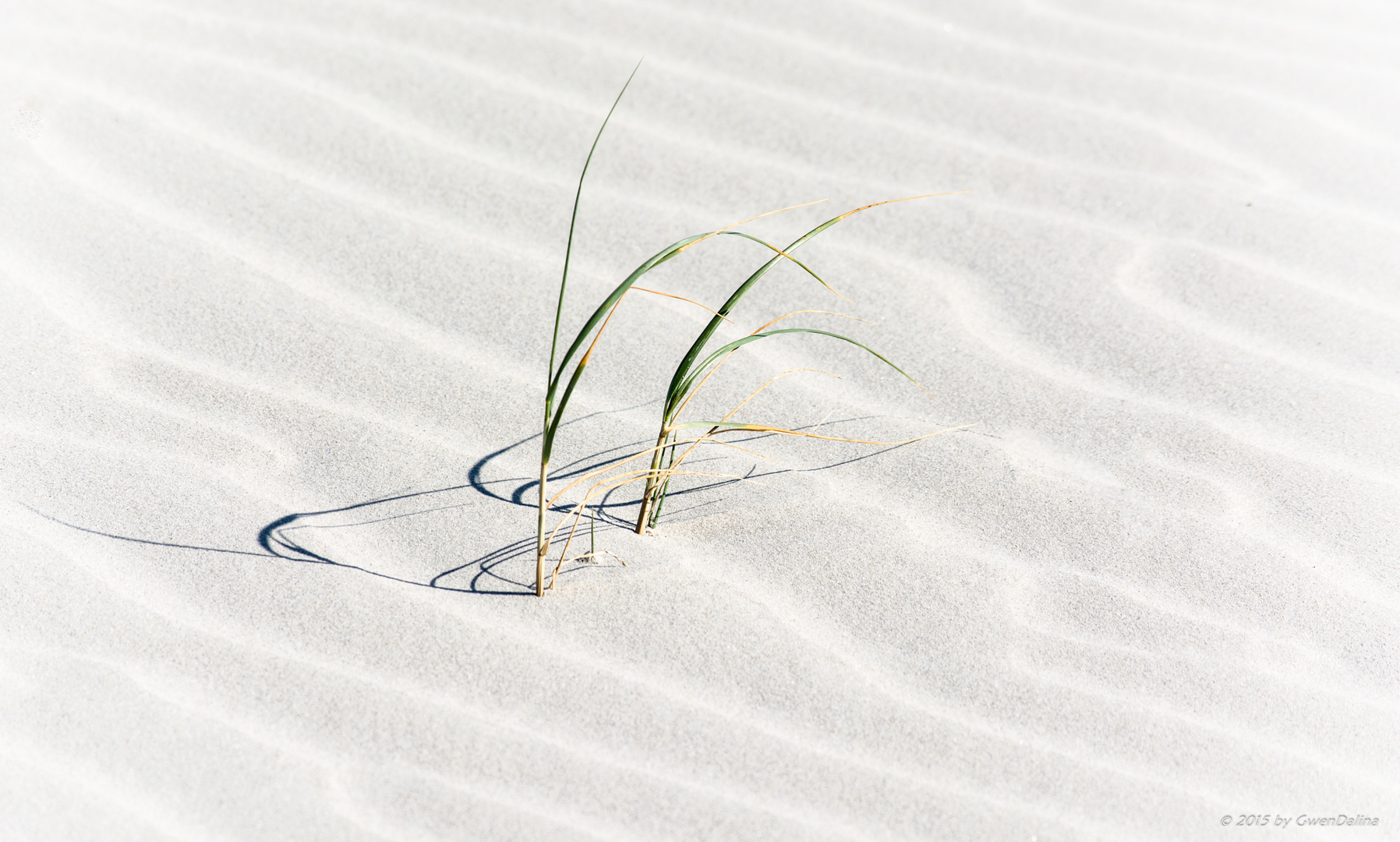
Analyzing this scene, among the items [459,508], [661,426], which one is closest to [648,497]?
[661,426]

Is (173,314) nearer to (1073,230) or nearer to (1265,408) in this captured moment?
(1073,230)

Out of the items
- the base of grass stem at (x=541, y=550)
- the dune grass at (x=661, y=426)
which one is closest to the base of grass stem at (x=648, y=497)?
the dune grass at (x=661, y=426)

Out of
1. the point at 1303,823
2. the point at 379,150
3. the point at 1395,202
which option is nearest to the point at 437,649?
the point at 1303,823

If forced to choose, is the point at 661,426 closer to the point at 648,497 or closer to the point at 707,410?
the point at 648,497

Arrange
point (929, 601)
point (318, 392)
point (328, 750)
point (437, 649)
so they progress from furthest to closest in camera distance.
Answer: point (318, 392) < point (929, 601) < point (437, 649) < point (328, 750)

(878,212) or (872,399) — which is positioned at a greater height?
(878,212)

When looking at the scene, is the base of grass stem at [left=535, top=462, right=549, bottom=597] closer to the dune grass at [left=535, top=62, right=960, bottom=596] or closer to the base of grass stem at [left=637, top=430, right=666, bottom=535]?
the dune grass at [left=535, top=62, right=960, bottom=596]

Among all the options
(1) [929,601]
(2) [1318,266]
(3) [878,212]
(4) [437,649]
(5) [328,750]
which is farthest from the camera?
(3) [878,212]

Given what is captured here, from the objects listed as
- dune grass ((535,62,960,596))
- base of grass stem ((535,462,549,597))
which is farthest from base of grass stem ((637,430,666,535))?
base of grass stem ((535,462,549,597))

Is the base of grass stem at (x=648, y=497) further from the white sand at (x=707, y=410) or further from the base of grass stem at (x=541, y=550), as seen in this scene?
the base of grass stem at (x=541, y=550)
